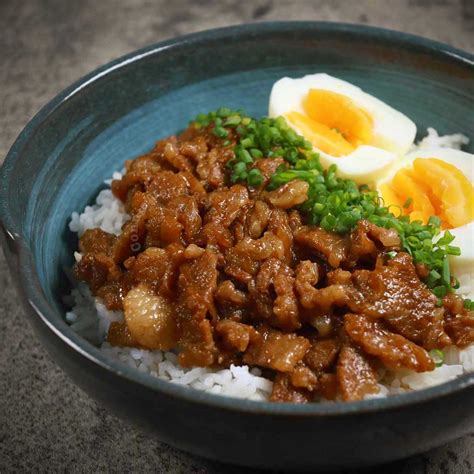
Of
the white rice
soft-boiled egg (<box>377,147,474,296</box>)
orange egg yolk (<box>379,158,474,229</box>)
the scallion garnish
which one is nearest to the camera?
the white rice

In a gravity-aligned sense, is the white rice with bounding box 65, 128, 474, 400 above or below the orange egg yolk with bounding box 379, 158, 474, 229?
below

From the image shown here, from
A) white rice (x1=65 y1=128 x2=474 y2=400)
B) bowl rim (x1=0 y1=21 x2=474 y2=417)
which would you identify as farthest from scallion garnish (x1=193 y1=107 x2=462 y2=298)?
bowl rim (x1=0 y1=21 x2=474 y2=417)

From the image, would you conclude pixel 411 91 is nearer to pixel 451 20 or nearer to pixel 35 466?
pixel 451 20

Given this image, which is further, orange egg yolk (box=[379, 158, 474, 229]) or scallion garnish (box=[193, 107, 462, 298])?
orange egg yolk (box=[379, 158, 474, 229])

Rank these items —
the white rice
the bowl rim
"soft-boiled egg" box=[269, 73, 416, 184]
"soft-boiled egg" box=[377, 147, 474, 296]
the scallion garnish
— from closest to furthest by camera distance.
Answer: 1. the bowl rim
2. the white rice
3. the scallion garnish
4. "soft-boiled egg" box=[377, 147, 474, 296]
5. "soft-boiled egg" box=[269, 73, 416, 184]

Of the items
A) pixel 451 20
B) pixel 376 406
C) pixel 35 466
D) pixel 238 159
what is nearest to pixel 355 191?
pixel 238 159

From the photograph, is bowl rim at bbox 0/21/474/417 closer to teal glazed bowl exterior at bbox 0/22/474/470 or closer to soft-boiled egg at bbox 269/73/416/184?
teal glazed bowl exterior at bbox 0/22/474/470

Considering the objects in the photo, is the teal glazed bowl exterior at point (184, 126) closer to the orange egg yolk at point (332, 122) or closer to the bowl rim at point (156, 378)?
the bowl rim at point (156, 378)
